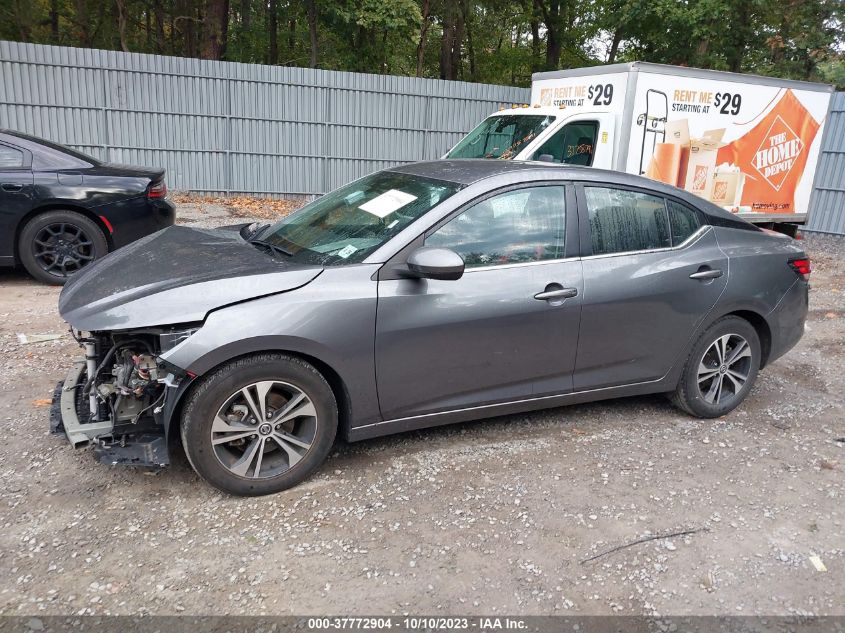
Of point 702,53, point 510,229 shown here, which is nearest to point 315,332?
point 510,229

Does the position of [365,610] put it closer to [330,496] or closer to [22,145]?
[330,496]

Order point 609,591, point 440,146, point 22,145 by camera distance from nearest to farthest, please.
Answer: point 609,591
point 22,145
point 440,146

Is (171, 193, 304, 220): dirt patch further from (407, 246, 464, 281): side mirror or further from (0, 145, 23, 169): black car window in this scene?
(407, 246, 464, 281): side mirror

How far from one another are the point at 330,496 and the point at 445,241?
4.69 ft

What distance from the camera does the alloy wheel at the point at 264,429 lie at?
3.16 m

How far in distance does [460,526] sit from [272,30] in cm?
2450

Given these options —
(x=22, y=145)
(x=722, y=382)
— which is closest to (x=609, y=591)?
(x=722, y=382)

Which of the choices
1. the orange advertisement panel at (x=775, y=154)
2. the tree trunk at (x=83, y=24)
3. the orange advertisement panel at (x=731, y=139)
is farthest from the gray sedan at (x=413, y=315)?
the tree trunk at (x=83, y=24)

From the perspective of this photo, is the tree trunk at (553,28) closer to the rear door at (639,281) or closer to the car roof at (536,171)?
the car roof at (536,171)

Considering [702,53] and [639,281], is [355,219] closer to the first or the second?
[639,281]

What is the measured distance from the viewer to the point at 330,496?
3.36 metres

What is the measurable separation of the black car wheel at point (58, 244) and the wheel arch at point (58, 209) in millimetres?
33

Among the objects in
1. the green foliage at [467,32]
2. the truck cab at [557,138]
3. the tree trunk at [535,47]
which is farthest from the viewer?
the tree trunk at [535,47]

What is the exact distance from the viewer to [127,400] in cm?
324
